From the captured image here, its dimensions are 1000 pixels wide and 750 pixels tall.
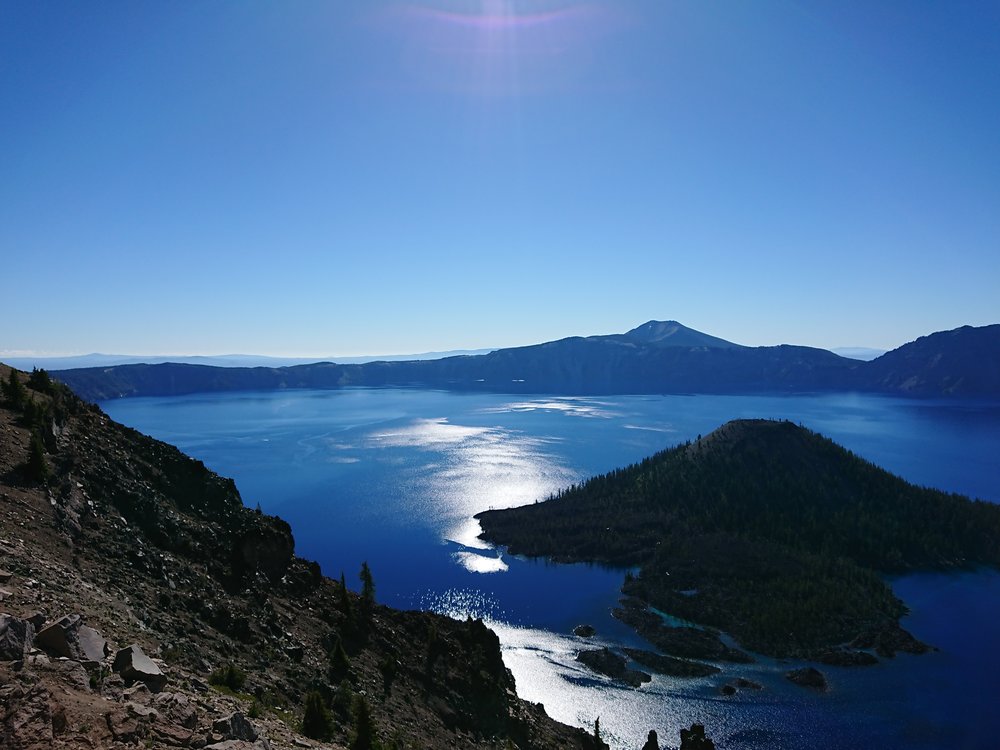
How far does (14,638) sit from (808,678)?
84499 millimetres

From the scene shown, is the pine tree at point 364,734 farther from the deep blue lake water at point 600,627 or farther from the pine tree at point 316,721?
the deep blue lake water at point 600,627

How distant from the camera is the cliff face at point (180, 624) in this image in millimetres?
14078

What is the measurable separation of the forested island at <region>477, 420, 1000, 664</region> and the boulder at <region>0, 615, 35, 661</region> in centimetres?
8302

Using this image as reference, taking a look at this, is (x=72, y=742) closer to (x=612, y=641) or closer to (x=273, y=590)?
(x=273, y=590)

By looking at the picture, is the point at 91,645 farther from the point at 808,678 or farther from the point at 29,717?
the point at 808,678

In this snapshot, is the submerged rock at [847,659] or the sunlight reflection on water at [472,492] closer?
the submerged rock at [847,659]

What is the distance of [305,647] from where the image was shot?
31.8 m

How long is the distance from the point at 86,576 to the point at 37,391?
61.0ft

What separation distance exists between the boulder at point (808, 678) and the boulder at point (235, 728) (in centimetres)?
7802

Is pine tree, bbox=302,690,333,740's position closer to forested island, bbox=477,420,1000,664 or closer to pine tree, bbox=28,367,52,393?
pine tree, bbox=28,367,52,393

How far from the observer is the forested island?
289 feet

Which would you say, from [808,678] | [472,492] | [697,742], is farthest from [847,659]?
[472,492]

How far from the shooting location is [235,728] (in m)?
15.5

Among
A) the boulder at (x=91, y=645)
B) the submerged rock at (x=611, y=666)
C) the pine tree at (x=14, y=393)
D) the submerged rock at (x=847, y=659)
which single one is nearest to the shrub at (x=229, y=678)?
the boulder at (x=91, y=645)
